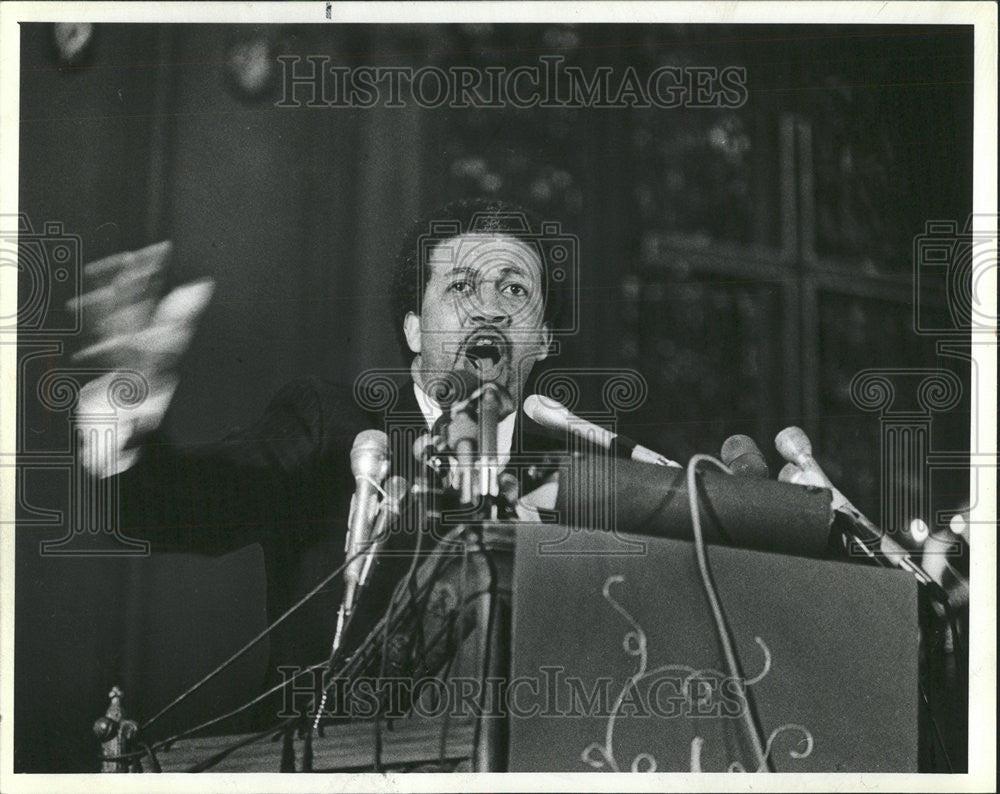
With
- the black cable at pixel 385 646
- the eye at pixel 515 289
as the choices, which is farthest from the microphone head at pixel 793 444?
the black cable at pixel 385 646

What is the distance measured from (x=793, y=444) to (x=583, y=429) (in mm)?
526

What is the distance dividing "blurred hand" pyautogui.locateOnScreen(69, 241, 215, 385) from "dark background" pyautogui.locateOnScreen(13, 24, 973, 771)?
45 mm

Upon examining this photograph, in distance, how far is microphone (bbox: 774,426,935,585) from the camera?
268 cm

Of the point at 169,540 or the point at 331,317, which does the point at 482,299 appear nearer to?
the point at 331,317

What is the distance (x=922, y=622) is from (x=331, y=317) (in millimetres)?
1646

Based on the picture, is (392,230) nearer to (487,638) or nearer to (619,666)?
(487,638)

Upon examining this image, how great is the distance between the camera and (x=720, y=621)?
2.62m

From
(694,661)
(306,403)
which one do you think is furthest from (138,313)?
(694,661)

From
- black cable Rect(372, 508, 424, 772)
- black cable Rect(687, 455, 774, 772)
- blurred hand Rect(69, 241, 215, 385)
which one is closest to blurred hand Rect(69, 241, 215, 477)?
blurred hand Rect(69, 241, 215, 385)

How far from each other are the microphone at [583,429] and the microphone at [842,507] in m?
0.29

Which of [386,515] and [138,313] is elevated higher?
[138,313]

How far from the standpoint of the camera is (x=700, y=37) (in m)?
2.70

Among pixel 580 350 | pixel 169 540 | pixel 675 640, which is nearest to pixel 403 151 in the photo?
pixel 580 350

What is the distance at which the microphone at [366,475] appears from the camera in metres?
2.64
